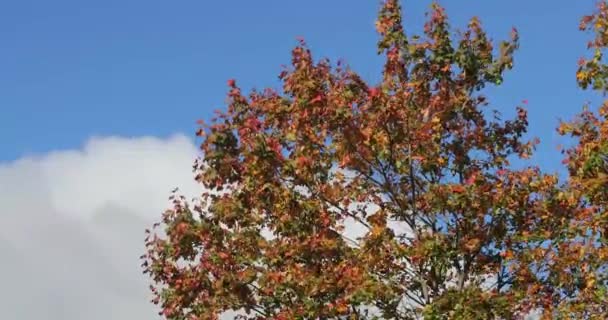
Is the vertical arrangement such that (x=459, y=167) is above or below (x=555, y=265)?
above

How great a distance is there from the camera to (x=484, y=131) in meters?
21.8

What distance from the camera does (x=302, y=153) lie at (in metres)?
20.9

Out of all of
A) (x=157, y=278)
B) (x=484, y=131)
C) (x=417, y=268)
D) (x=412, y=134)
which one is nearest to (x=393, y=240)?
(x=417, y=268)

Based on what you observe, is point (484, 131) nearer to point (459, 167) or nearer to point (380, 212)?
point (459, 167)

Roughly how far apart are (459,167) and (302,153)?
3374 millimetres

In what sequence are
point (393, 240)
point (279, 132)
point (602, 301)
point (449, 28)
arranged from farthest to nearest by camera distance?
1. point (279, 132)
2. point (449, 28)
3. point (393, 240)
4. point (602, 301)

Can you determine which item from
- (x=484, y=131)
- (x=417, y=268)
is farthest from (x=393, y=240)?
(x=484, y=131)

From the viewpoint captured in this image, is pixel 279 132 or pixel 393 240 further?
pixel 279 132

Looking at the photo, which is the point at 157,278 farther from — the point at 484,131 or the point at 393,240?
the point at 484,131

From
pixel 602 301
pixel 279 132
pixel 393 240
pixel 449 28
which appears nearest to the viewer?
pixel 602 301

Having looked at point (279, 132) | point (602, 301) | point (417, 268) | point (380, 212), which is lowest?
point (602, 301)

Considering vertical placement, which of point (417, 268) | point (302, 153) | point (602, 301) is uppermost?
point (302, 153)

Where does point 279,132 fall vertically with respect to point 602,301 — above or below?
above

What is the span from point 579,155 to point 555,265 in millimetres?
2365
